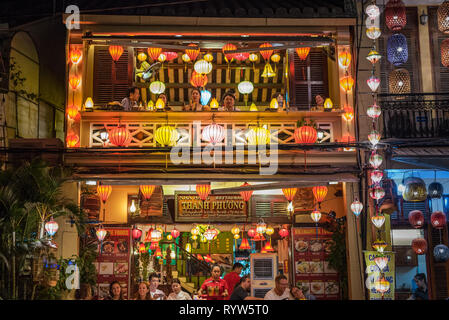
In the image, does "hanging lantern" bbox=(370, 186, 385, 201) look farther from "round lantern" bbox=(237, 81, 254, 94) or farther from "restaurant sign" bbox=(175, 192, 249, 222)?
"restaurant sign" bbox=(175, 192, 249, 222)

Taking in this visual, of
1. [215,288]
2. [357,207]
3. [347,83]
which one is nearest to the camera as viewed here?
[215,288]

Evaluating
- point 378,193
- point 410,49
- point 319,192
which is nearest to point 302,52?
point 410,49

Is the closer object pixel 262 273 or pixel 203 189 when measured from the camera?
pixel 262 273

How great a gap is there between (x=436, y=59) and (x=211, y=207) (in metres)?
7.14

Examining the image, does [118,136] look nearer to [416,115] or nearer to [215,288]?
[215,288]

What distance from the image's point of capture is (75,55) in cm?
1436

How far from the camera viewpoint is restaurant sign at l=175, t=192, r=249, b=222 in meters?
16.8

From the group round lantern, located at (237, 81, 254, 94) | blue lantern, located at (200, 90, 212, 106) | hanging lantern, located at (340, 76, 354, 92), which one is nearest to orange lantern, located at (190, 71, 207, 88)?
blue lantern, located at (200, 90, 212, 106)

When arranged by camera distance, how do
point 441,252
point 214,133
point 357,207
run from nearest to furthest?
point 357,207 → point 214,133 → point 441,252

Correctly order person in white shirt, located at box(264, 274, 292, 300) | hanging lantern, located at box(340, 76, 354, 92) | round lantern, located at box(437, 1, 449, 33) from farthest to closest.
→ hanging lantern, located at box(340, 76, 354, 92)
round lantern, located at box(437, 1, 449, 33)
person in white shirt, located at box(264, 274, 292, 300)

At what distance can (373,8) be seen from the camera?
1229 centimetres

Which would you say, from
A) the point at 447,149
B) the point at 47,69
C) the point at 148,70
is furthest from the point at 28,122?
the point at 447,149

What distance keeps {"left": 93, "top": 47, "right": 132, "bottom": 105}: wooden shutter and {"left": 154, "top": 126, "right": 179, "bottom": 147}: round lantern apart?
2314 mm

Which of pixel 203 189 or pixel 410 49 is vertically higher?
pixel 410 49
